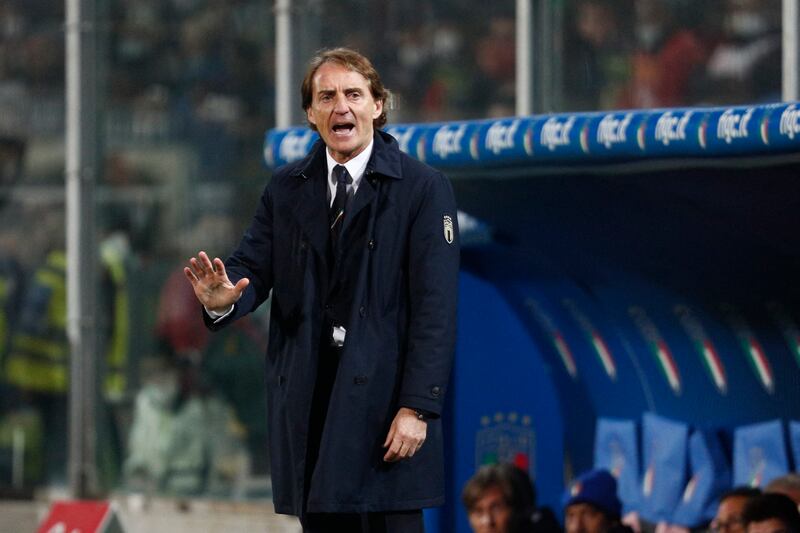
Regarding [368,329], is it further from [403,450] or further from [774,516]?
[774,516]

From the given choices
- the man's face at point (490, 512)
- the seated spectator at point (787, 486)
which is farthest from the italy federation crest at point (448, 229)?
the man's face at point (490, 512)

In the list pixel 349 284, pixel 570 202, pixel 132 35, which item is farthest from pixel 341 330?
pixel 132 35

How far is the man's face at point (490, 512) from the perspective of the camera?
6.34m

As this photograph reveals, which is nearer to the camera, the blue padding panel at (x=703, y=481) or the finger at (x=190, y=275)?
the finger at (x=190, y=275)

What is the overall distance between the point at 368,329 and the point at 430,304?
14 cm

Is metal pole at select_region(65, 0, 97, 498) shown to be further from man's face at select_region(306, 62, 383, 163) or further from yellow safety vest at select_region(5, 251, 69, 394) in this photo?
man's face at select_region(306, 62, 383, 163)

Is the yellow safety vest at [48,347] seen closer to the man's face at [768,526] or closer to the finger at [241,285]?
the man's face at [768,526]

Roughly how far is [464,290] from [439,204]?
7.07 ft

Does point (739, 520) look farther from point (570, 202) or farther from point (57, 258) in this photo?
point (57, 258)

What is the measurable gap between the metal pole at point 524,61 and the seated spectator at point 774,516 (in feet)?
11.3

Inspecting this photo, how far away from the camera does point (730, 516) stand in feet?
19.0

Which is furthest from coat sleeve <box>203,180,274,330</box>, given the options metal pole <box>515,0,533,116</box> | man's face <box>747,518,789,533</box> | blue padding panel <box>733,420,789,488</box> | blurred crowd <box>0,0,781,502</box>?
metal pole <box>515,0,533,116</box>

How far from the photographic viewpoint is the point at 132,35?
1080 cm

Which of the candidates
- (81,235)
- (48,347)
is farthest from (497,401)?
(48,347)
